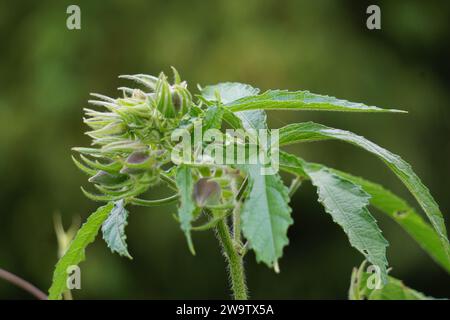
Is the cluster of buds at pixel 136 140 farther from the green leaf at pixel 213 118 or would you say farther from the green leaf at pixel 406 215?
the green leaf at pixel 406 215

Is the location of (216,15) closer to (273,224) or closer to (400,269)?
(400,269)

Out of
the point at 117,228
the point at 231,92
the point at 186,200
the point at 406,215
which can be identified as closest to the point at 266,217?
the point at 186,200

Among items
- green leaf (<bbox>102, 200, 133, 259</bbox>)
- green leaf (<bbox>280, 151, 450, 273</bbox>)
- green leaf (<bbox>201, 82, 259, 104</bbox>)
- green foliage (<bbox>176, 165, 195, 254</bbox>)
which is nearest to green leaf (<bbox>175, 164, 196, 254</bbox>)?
green foliage (<bbox>176, 165, 195, 254</bbox>)

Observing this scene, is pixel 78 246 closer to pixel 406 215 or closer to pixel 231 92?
pixel 231 92

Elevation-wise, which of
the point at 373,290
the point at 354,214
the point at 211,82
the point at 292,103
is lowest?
the point at 373,290

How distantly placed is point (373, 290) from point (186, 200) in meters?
0.37

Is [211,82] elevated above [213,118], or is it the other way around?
[211,82]

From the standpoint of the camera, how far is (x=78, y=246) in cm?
76

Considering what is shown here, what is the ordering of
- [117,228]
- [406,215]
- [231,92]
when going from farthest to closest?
[406,215] < [231,92] < [117,228]

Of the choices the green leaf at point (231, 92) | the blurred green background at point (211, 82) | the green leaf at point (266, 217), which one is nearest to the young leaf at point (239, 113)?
the green leaf at point (231, 92)

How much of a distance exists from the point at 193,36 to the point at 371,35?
704 millimetres

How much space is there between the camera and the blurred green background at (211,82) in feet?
8.77

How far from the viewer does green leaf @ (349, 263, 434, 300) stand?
0.84 m

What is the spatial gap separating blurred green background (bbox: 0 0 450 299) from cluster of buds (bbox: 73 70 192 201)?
1911mm
